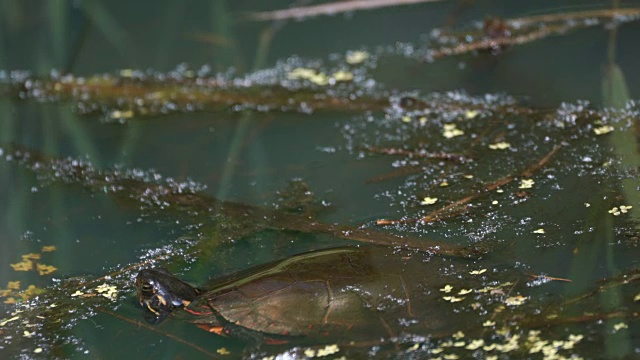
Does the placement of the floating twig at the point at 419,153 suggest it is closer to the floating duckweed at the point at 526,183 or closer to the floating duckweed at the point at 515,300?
the floating duckweed at the point at 526,183

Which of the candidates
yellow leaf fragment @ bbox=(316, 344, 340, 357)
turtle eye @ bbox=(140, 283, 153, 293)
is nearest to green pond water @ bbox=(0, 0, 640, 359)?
yellow leaf fragment @ bbox=(316, 344, 340, 357)

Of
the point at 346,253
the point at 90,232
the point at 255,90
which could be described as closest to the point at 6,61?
the point at 255,90

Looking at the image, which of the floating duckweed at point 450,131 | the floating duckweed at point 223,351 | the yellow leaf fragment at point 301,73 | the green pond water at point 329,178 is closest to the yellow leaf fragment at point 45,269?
the green pond water at point 329,178

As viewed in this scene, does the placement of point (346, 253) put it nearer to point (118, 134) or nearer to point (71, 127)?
point (118, 134)

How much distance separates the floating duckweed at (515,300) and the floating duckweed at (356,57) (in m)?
2.44

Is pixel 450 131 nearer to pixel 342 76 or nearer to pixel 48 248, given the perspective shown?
pixel 342 76

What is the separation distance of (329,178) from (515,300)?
4.04 ft

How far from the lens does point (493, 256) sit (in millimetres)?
2688

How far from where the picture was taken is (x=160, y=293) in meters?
2.64

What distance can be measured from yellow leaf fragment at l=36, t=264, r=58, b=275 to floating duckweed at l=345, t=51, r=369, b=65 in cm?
219

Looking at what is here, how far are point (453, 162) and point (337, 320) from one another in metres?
1.18

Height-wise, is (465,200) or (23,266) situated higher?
(23,266)

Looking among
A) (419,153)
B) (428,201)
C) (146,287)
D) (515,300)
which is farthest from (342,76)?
(515,300)

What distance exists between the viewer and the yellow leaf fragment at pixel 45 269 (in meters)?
3.04
